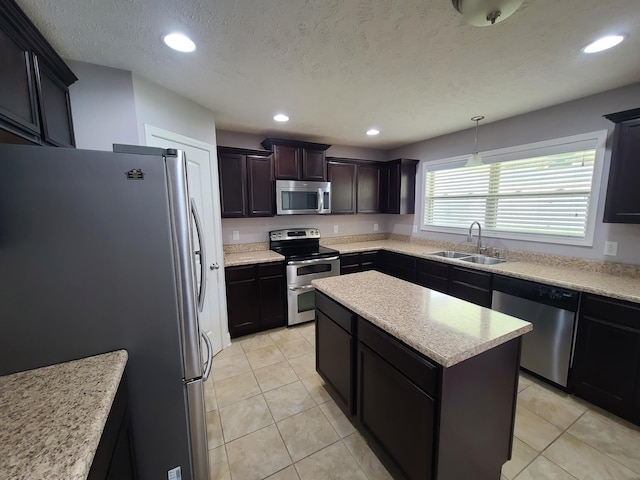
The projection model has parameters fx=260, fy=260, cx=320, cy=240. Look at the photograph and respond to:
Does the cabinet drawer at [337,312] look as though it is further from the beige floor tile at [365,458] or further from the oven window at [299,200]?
the oven window at [299,200]

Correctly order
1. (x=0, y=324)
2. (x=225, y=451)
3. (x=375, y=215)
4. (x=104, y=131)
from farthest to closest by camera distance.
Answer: (x=375, y=215), (x=104, y=131), (x=225, y=451), (x=0, y=324)

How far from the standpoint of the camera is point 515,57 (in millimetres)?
1690

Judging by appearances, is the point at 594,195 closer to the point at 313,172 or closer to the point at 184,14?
the point at 313,172

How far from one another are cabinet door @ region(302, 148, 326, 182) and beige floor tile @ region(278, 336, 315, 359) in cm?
207

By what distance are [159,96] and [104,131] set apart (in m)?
0.50

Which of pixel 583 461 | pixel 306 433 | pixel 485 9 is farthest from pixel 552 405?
pixel 485 9

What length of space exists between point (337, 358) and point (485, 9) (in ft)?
6.87

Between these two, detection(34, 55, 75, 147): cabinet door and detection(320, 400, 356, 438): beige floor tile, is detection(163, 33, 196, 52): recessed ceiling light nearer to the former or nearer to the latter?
detection(34, 55, 75, 147): cabinet door

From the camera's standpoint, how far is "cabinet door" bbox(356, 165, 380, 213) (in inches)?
161

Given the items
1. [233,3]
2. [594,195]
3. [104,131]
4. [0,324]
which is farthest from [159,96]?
[594,195]

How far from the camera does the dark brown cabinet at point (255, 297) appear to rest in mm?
2945

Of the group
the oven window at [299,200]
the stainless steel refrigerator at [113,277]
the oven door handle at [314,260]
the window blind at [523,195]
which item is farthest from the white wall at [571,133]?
the stainless steel refrigerator at [113,277]

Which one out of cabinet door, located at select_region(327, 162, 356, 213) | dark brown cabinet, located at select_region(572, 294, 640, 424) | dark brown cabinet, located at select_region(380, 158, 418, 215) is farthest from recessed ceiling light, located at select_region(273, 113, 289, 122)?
dark brown cabinet, located at select_region(572, 294, 640, 424)

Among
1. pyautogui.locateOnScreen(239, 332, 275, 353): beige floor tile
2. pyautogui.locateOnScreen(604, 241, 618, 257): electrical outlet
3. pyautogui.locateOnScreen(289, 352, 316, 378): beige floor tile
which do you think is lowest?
pyautogui.locateOnScreen(239, 332, 275, 353): beige floor tile
